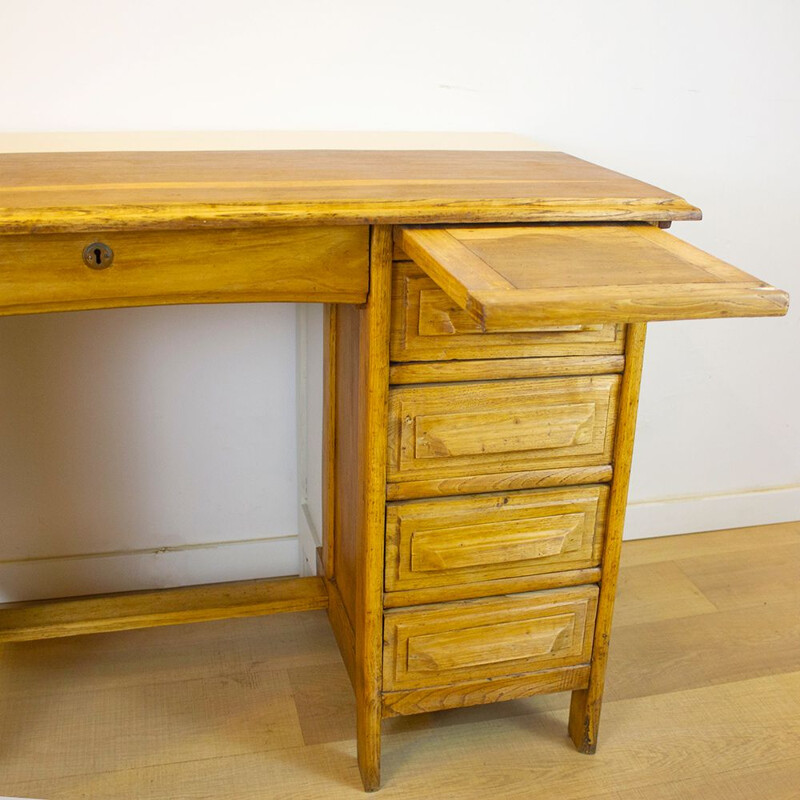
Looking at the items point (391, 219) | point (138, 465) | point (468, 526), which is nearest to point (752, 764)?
point (468, 526)

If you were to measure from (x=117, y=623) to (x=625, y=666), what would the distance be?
104cm

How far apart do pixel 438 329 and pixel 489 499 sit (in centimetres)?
30

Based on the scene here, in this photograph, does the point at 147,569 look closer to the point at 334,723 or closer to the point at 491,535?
the point at 334,723

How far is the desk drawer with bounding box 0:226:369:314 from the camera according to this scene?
4.37ft

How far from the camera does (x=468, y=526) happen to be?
5.26 feet

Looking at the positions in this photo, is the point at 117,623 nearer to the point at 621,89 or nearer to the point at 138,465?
the point at 138,465

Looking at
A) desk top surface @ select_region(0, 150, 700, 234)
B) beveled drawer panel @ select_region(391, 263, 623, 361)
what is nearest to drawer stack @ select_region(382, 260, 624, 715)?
beveled drawer panel @ select_region(391, 263, 623, 361)

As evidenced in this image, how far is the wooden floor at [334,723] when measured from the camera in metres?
1.74

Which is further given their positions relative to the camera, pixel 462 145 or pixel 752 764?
pixel 462 145

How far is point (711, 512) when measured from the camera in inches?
104

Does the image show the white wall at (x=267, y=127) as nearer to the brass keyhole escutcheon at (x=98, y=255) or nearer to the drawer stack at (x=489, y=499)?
the drawer stack at (x=489, y=499)

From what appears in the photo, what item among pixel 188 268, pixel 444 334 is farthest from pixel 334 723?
pixel 188 268

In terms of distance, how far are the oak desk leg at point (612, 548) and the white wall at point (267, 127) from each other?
679 mm

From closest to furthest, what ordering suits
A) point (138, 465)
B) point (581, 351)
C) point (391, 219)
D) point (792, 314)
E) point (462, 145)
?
1. point (391, 219)
2. point (581, 351)
3. point (462, 145)
4. point (138, 465)
5. point (792, 314)
